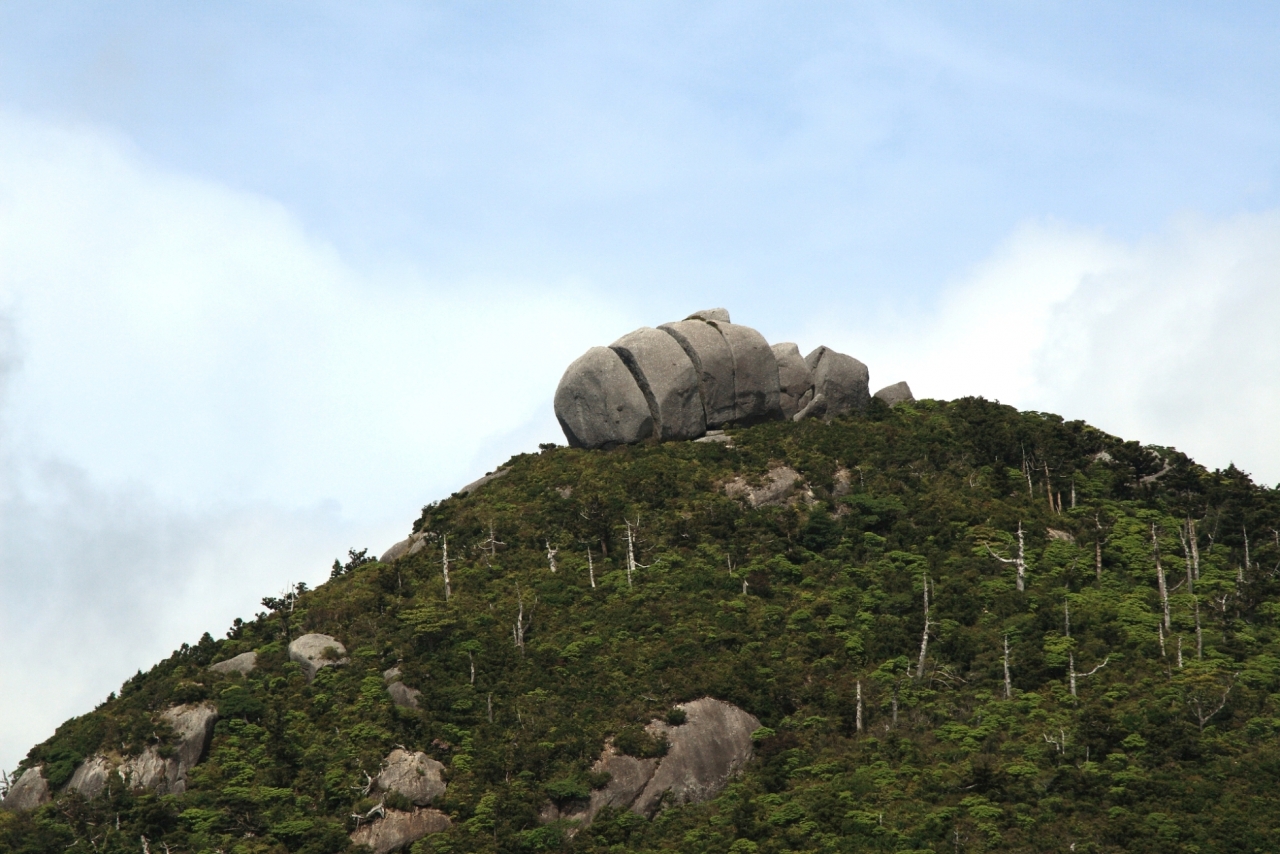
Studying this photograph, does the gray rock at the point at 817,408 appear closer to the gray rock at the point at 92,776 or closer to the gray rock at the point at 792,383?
the gray rock at the point at 792,383

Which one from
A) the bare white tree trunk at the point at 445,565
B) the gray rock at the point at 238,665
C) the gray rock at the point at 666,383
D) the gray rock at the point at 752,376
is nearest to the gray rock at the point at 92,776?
the gray rock at the point at 238,665

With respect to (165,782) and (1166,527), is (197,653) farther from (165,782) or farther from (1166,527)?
(1166,527)

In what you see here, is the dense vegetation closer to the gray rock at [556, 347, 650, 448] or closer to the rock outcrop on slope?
the gray rock at [556, 347, 650, 448]

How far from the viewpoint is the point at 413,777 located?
181ft

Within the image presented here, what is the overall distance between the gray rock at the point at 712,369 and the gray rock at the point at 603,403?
408 cm

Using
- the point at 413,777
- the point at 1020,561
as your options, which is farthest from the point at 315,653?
the point at 1020,561

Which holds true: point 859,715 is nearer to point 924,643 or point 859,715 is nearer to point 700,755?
point 924,643

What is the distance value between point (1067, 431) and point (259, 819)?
50.4 meters

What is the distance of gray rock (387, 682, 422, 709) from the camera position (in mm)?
59406

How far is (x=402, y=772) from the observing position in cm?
5534

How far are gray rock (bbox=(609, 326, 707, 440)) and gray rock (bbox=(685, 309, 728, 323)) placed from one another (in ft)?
17.7

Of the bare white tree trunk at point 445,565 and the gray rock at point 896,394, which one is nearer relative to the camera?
the bare white tree trunk at point 445,565

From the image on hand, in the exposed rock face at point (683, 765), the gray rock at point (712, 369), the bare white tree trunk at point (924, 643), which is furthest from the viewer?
the gray rock at point (712, 369)

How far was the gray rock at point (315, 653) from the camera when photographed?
6275 centimetres
